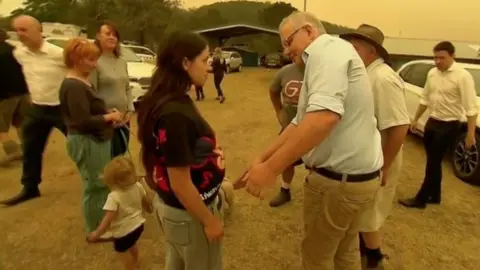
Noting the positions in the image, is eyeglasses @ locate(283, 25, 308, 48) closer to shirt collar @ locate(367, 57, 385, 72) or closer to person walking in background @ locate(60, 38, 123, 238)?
shirt collar @ locate(367, 57, 385, 72)

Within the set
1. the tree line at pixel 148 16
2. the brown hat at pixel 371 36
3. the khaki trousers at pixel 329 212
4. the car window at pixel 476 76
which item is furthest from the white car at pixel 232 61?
the khaki trousers at pixel 329 212

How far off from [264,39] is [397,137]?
127 feet

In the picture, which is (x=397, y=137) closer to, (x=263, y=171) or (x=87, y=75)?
(x=263, y=171)

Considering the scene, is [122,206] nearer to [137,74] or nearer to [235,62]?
[137,74]

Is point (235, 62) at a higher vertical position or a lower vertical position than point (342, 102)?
lower

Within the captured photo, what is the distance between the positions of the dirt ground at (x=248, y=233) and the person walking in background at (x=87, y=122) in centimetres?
45

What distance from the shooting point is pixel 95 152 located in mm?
3135

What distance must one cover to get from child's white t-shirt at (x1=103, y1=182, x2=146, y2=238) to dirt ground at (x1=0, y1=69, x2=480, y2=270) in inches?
22.8

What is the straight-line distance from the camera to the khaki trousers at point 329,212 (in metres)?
2.01

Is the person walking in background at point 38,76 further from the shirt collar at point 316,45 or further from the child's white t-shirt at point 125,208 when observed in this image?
the shirt collar at point 316,45

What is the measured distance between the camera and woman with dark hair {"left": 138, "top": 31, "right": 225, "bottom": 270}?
169cm

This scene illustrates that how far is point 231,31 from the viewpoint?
4006 centimetres

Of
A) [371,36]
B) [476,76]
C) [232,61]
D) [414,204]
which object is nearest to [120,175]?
[371,36]

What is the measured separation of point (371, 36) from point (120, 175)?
1.94 metres
